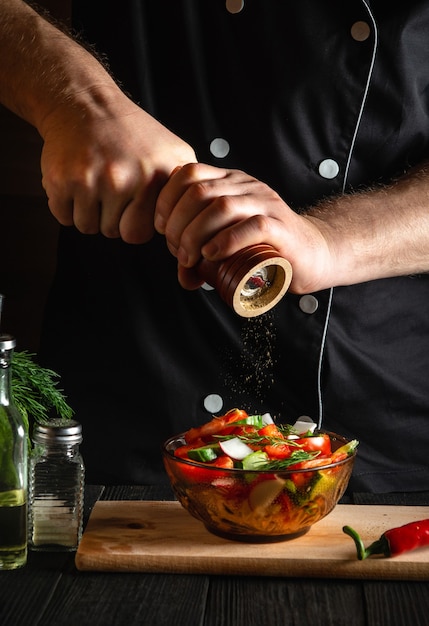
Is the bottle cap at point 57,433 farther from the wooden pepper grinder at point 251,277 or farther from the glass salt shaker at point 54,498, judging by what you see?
the wooden pepper grinder at point 251,277

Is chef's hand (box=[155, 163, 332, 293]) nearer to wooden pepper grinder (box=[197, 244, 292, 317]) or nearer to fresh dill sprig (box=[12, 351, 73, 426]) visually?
wooden pepper grinder (box=[197, 244, 292, 317])

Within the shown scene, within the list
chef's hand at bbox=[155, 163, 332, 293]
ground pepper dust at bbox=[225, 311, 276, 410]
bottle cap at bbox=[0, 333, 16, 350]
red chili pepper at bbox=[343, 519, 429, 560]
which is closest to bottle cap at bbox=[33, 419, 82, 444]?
bottle cap at bbox=[0, 333, 16, 350]

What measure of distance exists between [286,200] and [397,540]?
27.0 inches

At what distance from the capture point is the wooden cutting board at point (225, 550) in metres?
1.07

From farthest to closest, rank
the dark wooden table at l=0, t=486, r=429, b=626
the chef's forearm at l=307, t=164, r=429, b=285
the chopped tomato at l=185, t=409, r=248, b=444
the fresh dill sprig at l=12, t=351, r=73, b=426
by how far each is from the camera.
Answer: the chef's forearm at l=307, t=164, r=429, b=285 < the fresh dill sprig at l=12, t=351, r=73, b=426 < the chopped tomato at l=185, t=409, r=248, b=444 < the dark wooden table at l=0, t=486, r=429, b=626

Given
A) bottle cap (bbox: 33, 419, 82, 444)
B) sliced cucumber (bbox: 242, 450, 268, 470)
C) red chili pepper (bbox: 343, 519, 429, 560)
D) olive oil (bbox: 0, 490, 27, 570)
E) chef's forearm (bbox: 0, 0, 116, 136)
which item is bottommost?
red chili pepper (bbox: 343, 519, 429, 560)

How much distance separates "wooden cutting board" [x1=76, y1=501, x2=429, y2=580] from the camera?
1.07 meters

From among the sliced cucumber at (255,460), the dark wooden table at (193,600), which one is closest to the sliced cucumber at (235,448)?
the sliced cucumber at (255,460)

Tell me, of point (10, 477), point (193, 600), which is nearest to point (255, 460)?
point (193, 600)

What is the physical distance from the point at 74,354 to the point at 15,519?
0.56 m

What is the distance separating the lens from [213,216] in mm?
1119

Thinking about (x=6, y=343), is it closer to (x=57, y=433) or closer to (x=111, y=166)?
(x=57, y=433)

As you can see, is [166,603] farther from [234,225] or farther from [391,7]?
[391,7]

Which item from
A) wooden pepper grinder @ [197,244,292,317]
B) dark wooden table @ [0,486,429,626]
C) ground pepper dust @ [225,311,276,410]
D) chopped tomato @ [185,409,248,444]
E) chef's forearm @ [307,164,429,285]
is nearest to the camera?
dark wooden table @ [0,486,429,626]
